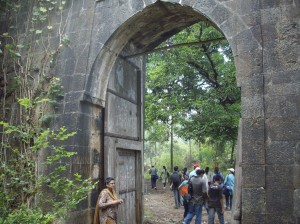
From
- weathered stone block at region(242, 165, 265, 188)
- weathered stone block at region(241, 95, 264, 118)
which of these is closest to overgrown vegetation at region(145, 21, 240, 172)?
weathered stone block at region(241, 95, 264, 118)

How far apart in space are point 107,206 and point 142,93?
3.31 m

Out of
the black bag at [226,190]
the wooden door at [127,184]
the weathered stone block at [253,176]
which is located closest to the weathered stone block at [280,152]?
the weathered stone block at [253,176]

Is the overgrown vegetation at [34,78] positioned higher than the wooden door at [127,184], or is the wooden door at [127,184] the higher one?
the overgrown vegetation at [34,78]

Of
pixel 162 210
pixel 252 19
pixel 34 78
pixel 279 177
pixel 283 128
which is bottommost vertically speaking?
pixel 162 210

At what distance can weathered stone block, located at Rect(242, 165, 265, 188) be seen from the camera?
4.41 m

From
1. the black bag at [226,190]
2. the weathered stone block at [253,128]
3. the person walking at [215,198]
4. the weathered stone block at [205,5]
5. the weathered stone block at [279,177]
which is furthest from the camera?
the black bag at [226,190]

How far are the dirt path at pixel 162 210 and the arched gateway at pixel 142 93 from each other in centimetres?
226

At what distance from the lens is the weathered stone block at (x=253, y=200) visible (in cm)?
437

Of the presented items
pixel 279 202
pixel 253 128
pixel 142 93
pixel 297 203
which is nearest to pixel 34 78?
Result: pixel 142 93

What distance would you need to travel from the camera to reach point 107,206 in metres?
5.39

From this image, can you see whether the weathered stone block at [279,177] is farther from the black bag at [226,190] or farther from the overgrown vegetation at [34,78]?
the black bag at [226,190]

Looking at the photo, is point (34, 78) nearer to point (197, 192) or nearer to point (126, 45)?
point (126, 45)

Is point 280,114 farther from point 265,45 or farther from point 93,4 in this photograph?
point 93,4

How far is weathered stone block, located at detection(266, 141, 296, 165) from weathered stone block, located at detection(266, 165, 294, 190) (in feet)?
0.23
